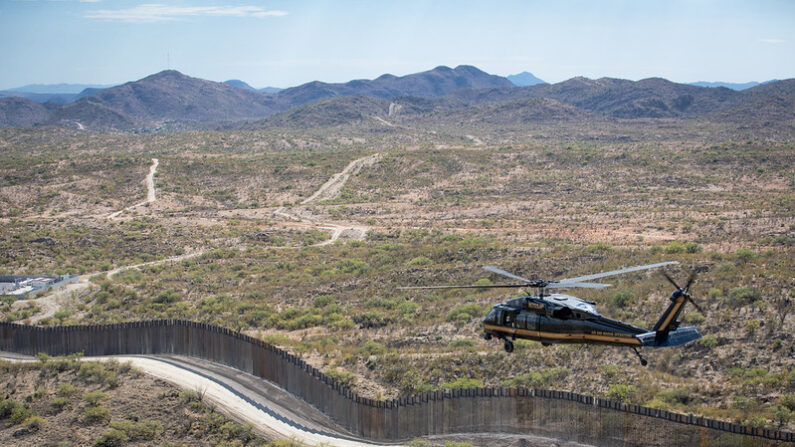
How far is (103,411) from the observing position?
23.0 metres

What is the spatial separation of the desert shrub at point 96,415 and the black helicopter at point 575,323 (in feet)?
44.2

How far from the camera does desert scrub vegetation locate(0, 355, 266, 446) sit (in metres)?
21.9

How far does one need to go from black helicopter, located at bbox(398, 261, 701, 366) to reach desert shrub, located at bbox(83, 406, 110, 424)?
13467 millimetres

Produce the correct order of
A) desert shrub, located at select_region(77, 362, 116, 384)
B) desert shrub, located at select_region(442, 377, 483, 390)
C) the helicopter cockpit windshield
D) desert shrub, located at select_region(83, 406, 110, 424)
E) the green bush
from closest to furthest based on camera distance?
the helicopter cockpit windshield → desert shrub, located at select_region(83, 406, 110, 424) → desert shrub, located at select_region(442, 377, 483, 390) → the green bush → desert shrub, located at select_region(77, 362, 116, 384)

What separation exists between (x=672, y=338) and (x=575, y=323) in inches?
93.7

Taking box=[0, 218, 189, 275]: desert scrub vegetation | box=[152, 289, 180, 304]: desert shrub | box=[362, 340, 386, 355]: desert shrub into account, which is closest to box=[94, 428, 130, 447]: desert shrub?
box=[362, 340, 386, 355]: desert shrub

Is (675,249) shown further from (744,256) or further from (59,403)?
(59,403)

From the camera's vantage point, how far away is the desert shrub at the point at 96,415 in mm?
22891

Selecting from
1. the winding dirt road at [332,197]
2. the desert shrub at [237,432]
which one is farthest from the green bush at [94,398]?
the winding dirt road at [332,197]

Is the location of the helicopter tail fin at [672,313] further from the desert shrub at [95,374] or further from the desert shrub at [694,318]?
the desert shrub at [95,374]

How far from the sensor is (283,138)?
142 m

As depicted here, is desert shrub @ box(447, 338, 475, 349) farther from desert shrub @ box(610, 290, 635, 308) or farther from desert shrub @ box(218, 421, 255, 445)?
desert shrub @ box(218, 421, 255, 445)

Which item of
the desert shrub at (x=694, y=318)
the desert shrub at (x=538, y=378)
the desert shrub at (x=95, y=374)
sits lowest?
the desert shrub at (x=95, y=374)

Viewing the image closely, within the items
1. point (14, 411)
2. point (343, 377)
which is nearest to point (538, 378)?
point (343, 377)
